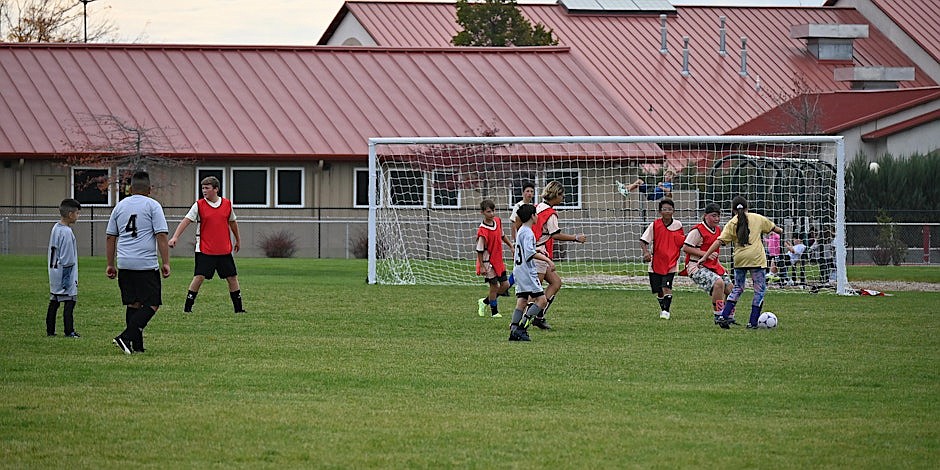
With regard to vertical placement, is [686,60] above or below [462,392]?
above

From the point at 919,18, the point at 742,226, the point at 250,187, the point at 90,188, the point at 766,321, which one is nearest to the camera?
the point at 742,226

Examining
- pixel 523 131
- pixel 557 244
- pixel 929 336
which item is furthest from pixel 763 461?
pixel 523 131

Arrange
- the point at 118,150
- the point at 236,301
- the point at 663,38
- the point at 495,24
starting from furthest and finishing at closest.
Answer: the point at 663,38
the point at 495,24
the point at 118,150
the point at 236,301

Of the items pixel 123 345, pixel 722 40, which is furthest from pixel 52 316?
pixel 722 40

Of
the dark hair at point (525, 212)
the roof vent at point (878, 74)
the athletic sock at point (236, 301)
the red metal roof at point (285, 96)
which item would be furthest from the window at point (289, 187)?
the roof vent at point (878, 74)

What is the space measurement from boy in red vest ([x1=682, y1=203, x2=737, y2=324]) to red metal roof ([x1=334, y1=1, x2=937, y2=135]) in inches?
1339

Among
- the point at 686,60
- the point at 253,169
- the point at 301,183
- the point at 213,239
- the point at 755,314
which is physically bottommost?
the point at 755,314

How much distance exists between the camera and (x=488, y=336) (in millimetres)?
14977

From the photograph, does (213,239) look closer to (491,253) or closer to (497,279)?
(491,253)

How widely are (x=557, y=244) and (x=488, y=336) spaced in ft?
61.8

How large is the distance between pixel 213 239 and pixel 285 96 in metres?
24.5

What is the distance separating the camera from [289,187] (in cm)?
4100

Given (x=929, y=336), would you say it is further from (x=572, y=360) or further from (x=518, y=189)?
(x=518, y=189)

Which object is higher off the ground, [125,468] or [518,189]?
[518,189]
